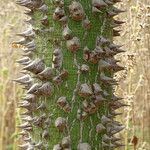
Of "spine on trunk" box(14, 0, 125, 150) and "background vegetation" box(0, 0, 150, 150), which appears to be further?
"background vegetation" box(0, 0, 150, 150)

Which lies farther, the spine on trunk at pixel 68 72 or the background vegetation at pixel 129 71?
the background vegetation at pixel 129 71

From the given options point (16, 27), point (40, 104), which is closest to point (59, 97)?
point (40, 104)

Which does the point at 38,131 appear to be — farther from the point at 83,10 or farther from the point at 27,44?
the point at 83,10

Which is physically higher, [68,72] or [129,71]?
[129,71]

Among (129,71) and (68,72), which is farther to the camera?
(129,71)
